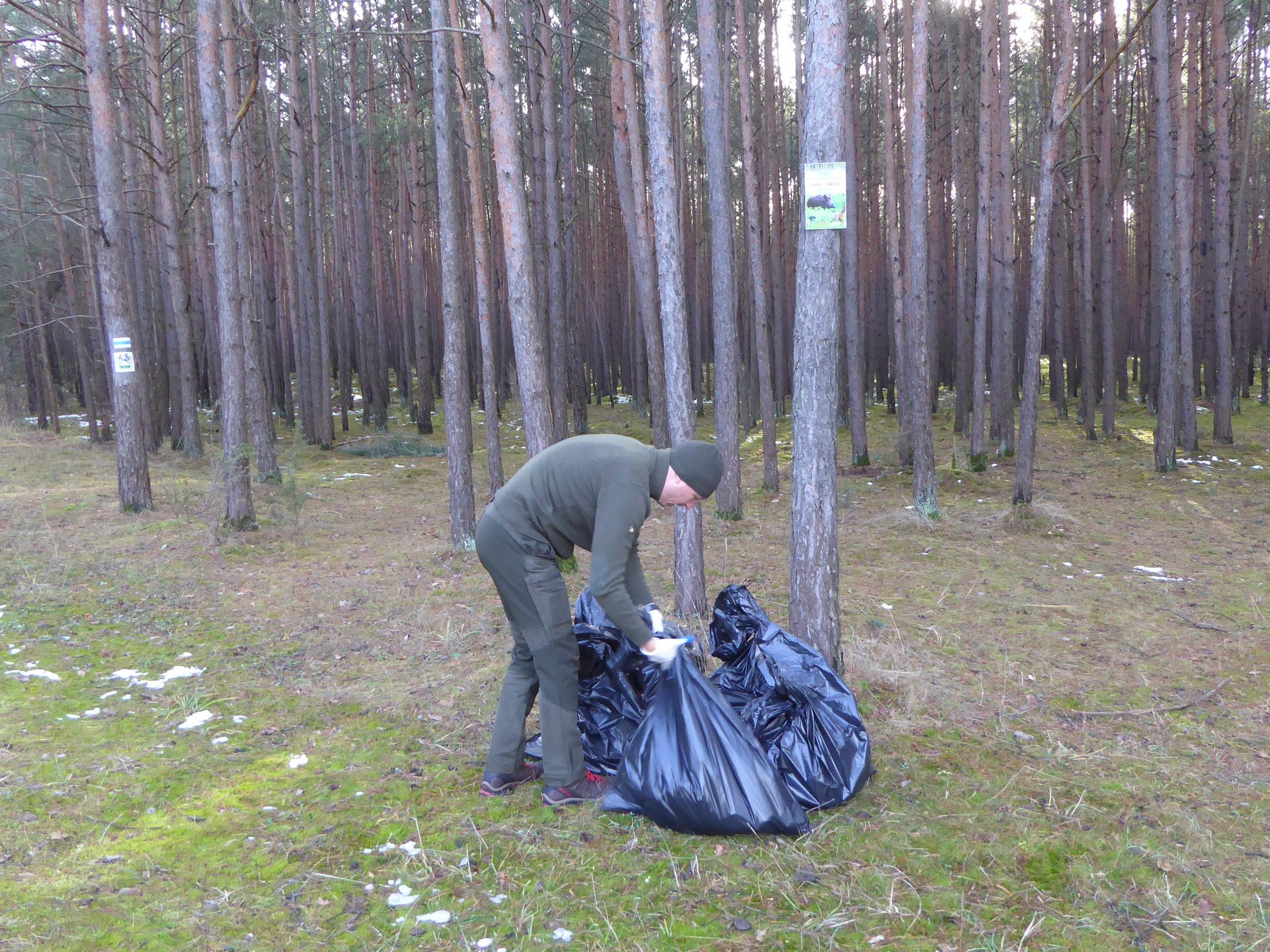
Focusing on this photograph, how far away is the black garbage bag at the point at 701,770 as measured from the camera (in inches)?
126

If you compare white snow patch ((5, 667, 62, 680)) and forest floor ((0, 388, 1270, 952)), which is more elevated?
white snow patch ((5, 667, 62, 680))

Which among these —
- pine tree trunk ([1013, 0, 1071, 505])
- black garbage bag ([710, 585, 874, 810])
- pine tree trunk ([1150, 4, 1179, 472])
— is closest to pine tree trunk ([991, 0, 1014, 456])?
pine tree trunk ([1150, 4, 1179, 472])

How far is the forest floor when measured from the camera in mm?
2807

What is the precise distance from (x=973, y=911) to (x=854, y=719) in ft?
2.87

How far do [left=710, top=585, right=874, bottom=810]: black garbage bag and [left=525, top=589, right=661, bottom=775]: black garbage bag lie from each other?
0.36 metres

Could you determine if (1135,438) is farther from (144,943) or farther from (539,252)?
(144,943)

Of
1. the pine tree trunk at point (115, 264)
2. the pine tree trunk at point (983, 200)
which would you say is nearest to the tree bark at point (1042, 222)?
the pine tree trunk at point (983, 200)

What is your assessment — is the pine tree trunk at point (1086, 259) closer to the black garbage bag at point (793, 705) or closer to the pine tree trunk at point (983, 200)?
the pine tree trunk at point (983, 200)

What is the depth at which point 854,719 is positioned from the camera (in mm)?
3549

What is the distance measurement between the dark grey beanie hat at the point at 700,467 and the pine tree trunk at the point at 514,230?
3.55 m

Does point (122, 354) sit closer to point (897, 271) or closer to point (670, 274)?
point (670, 274)

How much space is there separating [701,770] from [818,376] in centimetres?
204

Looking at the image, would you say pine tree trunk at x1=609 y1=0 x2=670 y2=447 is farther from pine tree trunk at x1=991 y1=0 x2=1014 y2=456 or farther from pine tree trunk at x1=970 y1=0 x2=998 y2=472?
pine tree trunk at x1=991 y1=0 x2=1014 y2=456

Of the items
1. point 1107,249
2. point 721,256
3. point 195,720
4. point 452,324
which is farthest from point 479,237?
point 1107,249
